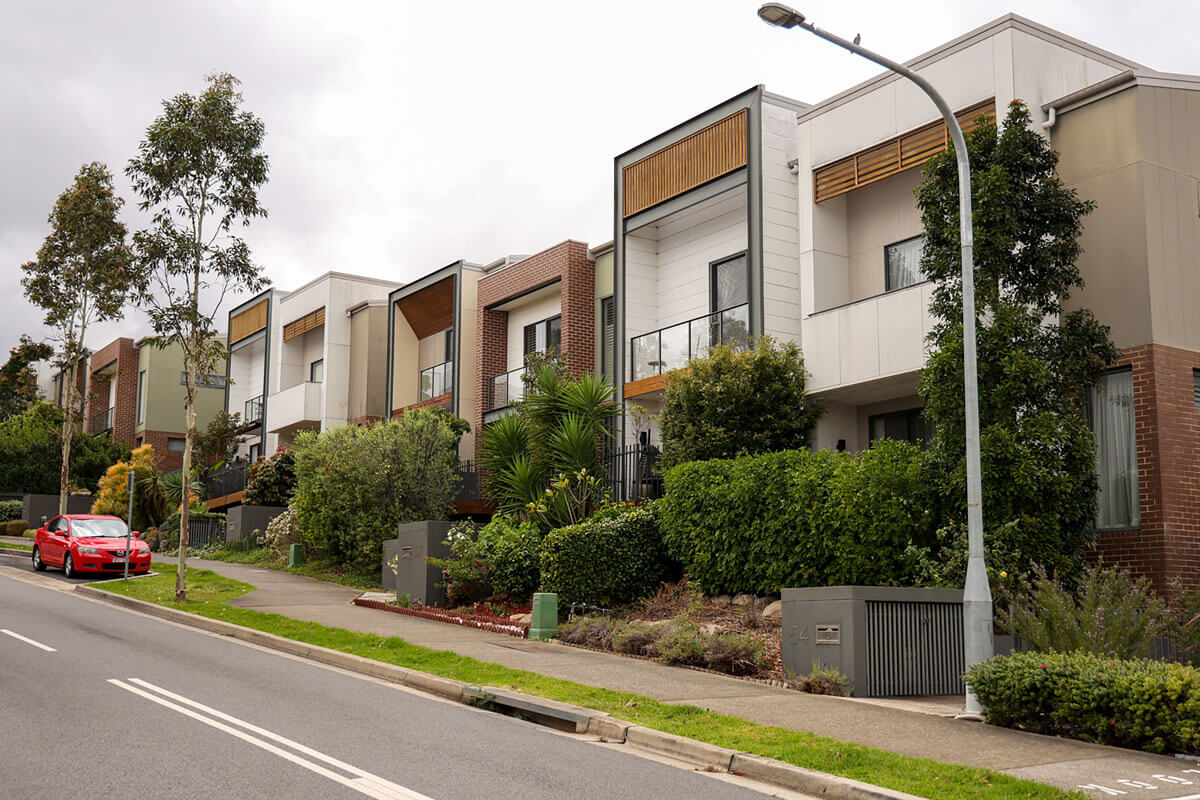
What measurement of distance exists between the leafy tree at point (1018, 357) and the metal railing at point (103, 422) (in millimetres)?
46169

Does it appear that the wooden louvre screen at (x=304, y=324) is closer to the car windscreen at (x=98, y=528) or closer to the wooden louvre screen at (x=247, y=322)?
the wooden louvre screen at (x=247, y=322)

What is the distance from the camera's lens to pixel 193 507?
1464 inches

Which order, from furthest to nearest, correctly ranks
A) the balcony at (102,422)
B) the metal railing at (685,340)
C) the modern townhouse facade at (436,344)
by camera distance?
the balcony at (102,422) < the modern townhouse facade at (436,344) < the metal railing at (685,340)

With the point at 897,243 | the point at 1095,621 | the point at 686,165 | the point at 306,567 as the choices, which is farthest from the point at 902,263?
the point at 306,567

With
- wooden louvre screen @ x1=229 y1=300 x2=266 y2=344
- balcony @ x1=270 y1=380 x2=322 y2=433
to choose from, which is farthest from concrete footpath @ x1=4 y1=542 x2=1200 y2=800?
wooden louvre screen @ x1=229 y1=300 x2=266 y2=344

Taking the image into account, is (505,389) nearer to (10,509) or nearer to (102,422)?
(10,509)

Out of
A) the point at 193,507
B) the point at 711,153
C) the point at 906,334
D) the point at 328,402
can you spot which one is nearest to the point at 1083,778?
the point at 906,334

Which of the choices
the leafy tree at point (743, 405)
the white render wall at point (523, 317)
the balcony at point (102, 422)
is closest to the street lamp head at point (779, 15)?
the leafy tree at point (743, 405)

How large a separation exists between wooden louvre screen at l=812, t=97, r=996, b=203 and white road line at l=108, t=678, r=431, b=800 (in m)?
12.7

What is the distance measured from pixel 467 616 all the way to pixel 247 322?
26.8 metres

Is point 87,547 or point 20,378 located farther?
point 20,378

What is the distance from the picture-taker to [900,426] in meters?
19.5

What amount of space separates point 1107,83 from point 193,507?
99.9 ft

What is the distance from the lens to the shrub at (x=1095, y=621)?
11.5 metres
